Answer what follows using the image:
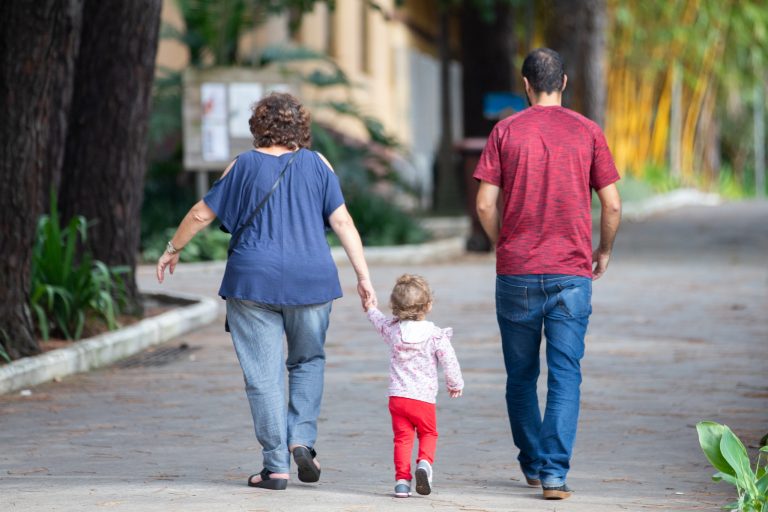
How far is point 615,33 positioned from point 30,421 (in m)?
29.6

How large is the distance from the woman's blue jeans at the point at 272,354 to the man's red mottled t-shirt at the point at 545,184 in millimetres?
821

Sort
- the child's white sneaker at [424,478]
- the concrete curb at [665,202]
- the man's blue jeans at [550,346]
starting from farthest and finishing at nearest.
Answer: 1. the concrete curb at [665,202]
2. the man's blue jeans at [550,346]
3. the child's white sneaker at [424,478]

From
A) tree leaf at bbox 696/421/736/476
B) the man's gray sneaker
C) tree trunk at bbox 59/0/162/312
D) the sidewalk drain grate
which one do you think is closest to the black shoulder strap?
the man's gray sneaker

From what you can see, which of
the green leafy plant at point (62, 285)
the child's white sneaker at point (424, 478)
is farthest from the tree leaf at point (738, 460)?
the green leafy plant at point (62, 285)

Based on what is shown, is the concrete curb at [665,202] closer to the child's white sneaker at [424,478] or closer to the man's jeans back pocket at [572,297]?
the man's jeans back pocket at [572,297]

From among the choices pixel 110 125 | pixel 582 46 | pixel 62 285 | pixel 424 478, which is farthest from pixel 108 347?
pixel 582 46

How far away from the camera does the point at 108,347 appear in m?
10.9

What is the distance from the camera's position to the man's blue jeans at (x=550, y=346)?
20.9 ft

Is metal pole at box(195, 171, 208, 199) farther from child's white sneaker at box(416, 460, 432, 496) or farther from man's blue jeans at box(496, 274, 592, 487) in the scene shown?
child's white sneaker at box(416, 460, 432, 496)

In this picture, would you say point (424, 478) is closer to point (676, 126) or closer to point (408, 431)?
point (408, 431)

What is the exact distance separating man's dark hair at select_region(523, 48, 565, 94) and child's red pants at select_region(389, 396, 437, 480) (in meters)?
1.33

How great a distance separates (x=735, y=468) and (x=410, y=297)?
139 centimetres

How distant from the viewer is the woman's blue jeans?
6.54 meters

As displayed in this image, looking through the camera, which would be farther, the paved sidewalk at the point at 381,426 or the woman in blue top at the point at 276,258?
the woman in blue top at the point at 276,258
